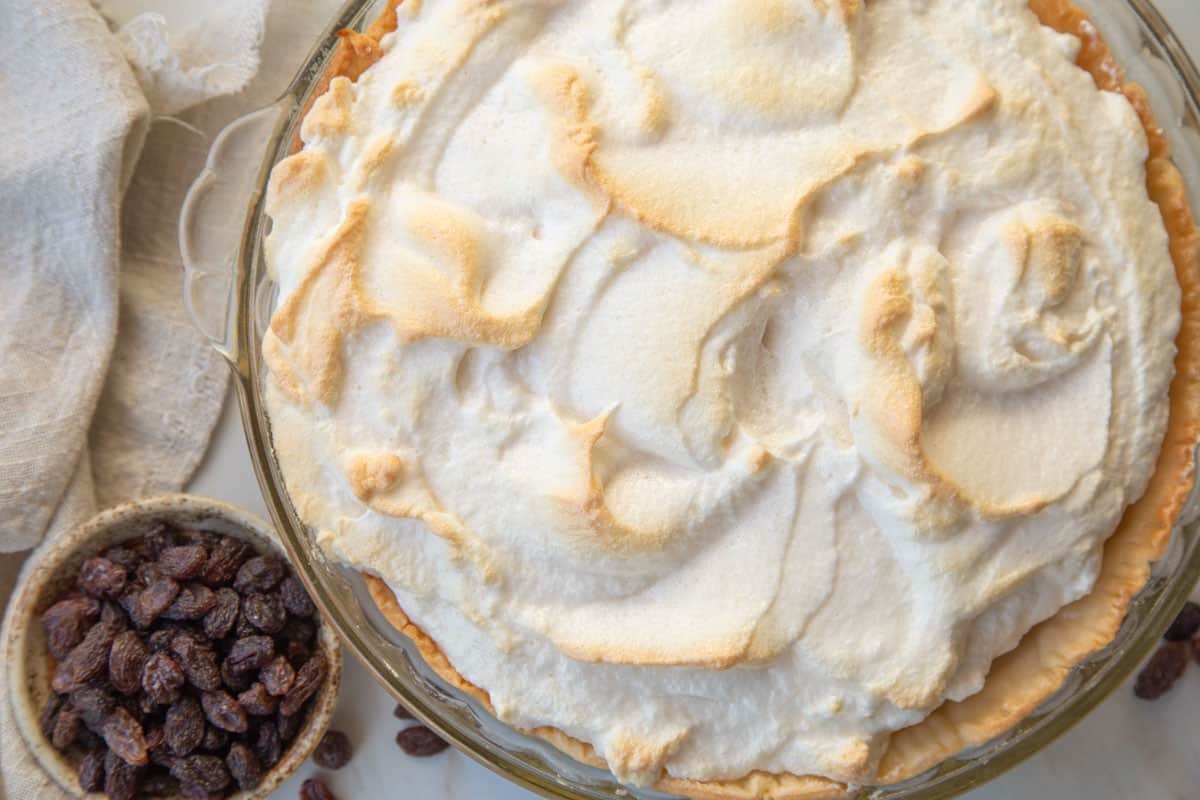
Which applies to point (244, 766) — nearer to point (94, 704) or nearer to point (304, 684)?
point (304, 684)

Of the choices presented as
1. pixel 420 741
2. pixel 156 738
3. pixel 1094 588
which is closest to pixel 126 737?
pixel 156 738

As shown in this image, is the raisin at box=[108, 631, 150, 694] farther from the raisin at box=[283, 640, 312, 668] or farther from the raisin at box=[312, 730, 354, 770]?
the raisin at box=[312, 730, 354, 770]

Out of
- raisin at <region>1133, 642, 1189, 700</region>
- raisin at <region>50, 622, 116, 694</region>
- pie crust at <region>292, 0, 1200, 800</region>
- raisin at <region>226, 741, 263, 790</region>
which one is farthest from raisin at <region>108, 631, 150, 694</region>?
raisin at <region>1133, 642, 1189, 700</region>

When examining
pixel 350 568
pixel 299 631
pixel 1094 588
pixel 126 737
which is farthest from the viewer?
pixel 299 631

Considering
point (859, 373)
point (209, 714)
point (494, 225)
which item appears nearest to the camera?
point (859, 373)

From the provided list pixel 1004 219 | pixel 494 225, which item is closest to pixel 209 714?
pixel 494 225

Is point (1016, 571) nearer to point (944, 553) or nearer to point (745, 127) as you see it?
point (944, 553)

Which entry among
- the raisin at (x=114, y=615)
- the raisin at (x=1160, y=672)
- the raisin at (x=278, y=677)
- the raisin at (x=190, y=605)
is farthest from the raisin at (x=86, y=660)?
the raisin at (x=1160, y=672)

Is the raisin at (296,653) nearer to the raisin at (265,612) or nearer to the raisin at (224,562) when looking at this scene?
the raisin at (265,612)
